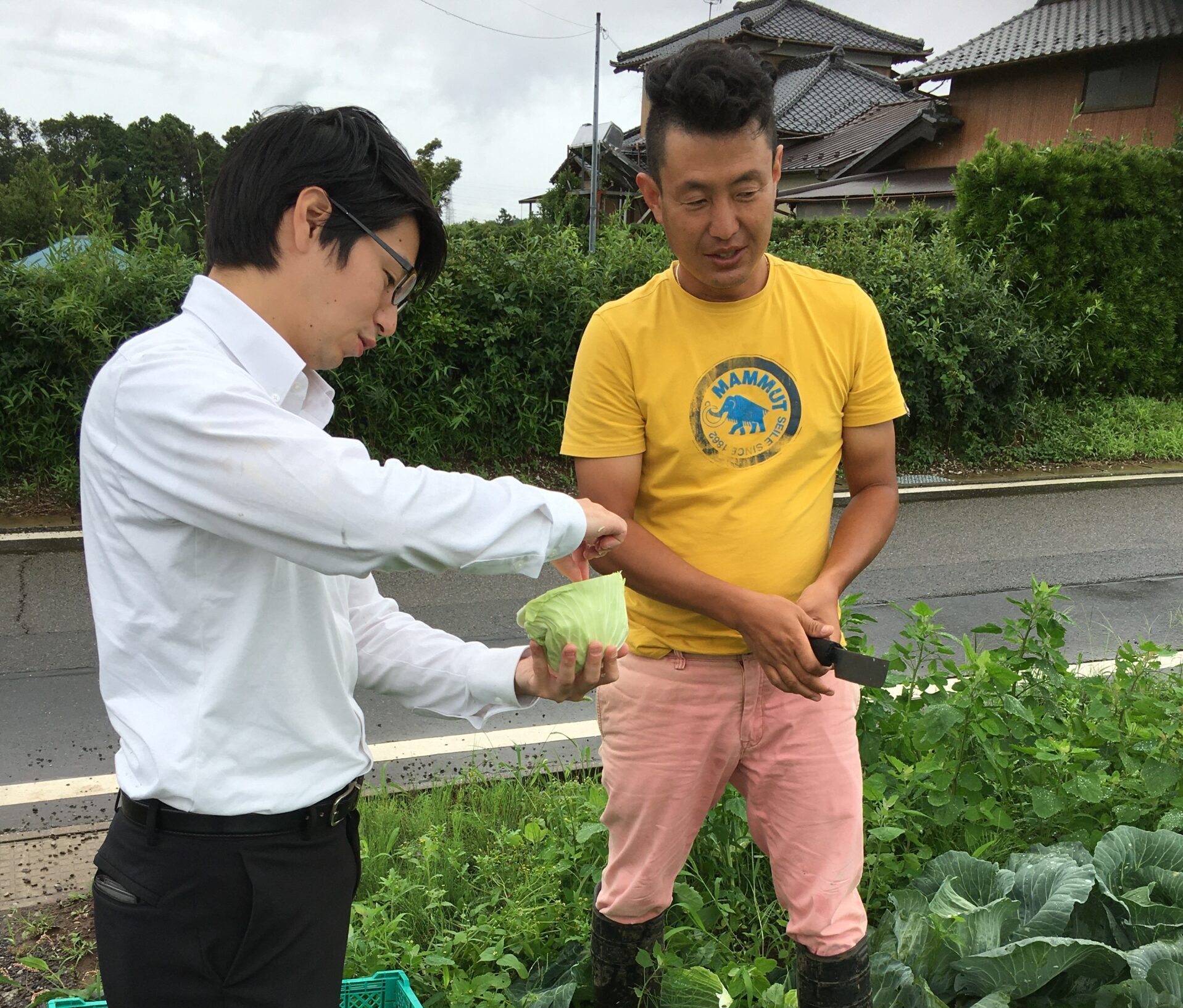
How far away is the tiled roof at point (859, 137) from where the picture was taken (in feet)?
89.9

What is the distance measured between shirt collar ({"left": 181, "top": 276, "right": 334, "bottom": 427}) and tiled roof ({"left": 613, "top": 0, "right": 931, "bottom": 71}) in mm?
40564

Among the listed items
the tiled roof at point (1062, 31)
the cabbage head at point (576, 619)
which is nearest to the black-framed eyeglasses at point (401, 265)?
the cabbage head at point (576, 619)

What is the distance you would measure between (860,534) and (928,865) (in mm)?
1115

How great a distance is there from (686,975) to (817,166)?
2880 cm

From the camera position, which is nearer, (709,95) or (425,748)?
(709,95)

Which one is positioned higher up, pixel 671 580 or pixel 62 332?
pixel 62 332

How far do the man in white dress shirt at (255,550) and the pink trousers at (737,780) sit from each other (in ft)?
2.87

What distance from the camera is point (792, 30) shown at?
134 ft

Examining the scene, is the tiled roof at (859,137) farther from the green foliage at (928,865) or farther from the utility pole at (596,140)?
the green foliage at (928,865)

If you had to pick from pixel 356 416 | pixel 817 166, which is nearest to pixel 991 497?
pixel 356 416

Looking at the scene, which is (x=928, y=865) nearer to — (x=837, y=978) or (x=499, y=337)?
(x=837, y=978)

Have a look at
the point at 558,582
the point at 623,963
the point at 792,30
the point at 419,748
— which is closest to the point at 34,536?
the point at 558,582

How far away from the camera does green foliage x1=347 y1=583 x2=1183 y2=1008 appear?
258 cm

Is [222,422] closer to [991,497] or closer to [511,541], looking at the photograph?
[511,541]
